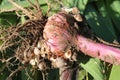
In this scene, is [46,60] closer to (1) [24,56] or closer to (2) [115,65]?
(1) [24,56]

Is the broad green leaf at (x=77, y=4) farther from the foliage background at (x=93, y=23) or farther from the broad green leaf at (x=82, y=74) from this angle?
the broad green leaf at (x=82, y=74)

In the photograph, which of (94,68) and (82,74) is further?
(82,74)

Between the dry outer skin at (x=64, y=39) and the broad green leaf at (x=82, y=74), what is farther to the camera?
the broad green leaf at (x=82, y=74)

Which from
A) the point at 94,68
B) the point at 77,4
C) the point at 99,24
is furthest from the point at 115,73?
the point at 77,4

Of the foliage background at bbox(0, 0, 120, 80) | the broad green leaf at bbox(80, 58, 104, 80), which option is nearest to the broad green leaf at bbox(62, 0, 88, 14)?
the foliage background at bbox(0, 0, 120, 80)

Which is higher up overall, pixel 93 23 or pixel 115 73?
pixel 93 23

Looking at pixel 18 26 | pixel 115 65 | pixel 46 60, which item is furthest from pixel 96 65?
pixel 18 26

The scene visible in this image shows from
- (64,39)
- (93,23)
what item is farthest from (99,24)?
(64,39)

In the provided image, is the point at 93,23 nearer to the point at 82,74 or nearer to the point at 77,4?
the point at 77,4

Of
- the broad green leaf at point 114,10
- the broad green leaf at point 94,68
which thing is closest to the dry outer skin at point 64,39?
the broad green leaf at point 94,68
